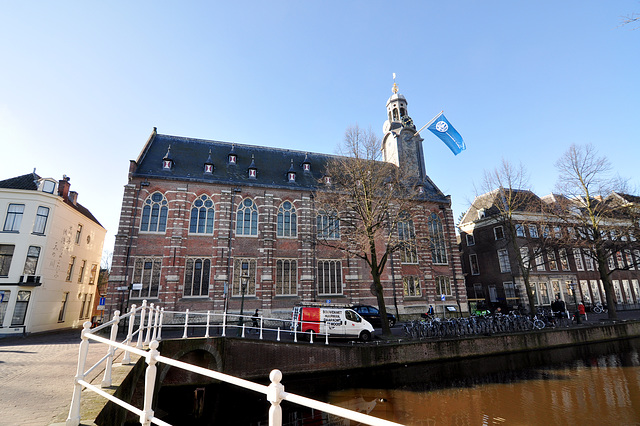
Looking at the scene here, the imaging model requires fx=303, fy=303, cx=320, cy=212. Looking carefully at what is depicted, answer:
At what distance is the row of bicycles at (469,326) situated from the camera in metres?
17.6

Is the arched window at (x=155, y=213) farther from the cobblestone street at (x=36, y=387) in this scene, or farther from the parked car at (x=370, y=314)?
the parked car at (x=370, y=314)

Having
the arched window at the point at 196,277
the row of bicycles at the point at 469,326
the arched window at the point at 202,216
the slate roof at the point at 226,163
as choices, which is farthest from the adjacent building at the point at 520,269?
the arched window at the point at 202,216

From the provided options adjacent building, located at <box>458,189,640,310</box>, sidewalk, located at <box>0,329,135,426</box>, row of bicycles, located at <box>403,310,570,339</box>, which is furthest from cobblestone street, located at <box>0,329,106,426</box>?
adjacent building, located at <box>458,189,640,310</box>

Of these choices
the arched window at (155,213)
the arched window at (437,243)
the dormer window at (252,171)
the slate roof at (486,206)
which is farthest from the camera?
the slate roof at (486,206)

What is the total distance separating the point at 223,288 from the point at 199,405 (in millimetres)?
11761

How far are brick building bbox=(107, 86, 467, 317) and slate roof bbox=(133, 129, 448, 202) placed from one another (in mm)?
94

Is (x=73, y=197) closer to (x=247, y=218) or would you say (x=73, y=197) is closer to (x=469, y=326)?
(x=247, y=218)

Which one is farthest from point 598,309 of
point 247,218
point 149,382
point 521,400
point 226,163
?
point 149,382

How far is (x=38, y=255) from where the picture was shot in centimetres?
2181

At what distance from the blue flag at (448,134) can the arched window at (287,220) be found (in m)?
13.3

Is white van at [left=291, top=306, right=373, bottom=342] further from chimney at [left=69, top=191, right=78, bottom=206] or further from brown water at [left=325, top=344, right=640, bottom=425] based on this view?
chimney at [left=69, top=191, right=78, bottom=206]

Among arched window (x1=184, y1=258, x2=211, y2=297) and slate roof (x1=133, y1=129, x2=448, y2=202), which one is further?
slate roof (x1=133, y1=129, x2=448, y2=202)

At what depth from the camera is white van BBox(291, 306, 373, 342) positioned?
A: 54.9 ft

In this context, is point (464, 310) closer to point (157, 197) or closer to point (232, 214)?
point (232, 214)
